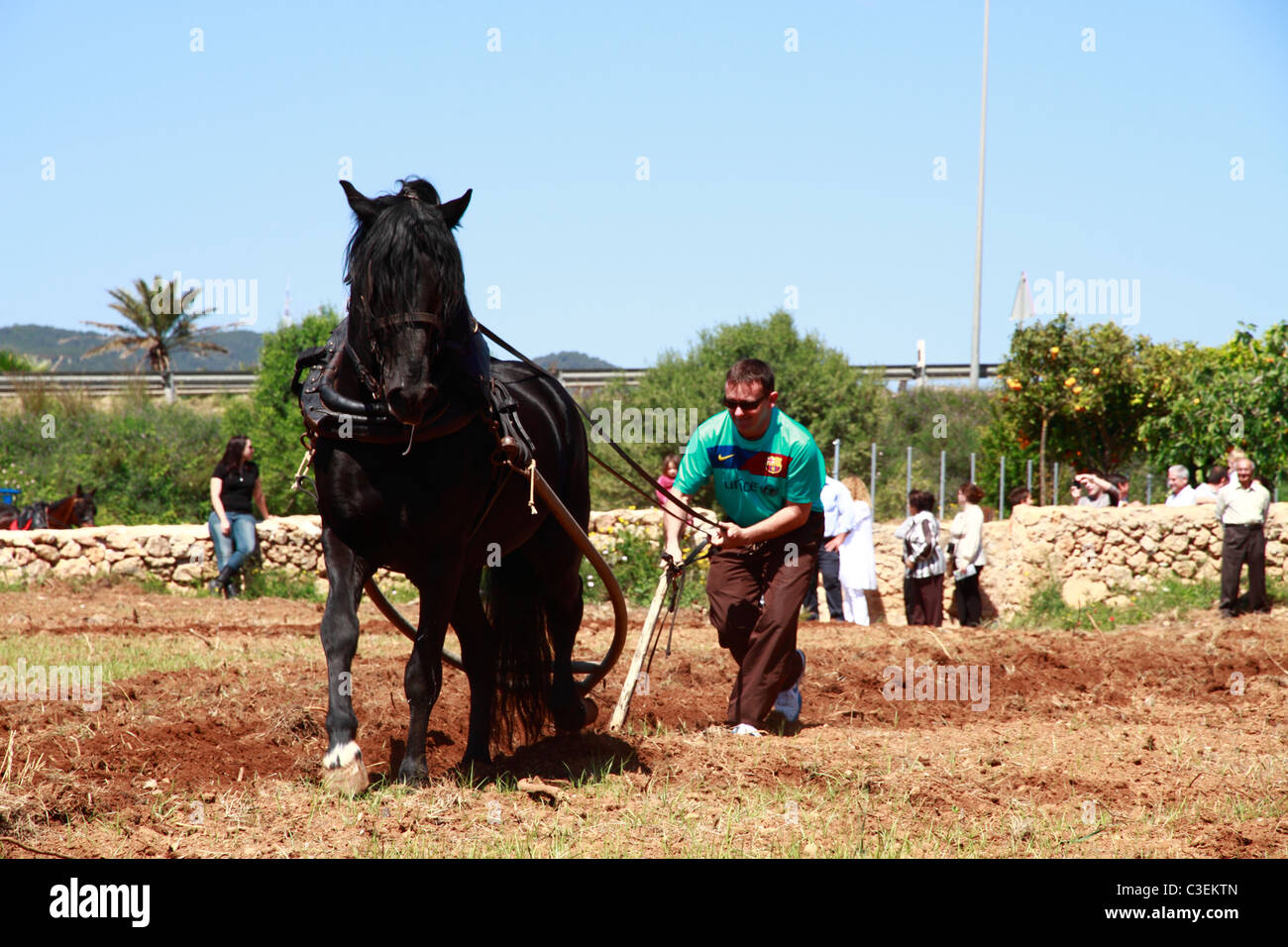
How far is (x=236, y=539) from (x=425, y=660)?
952cm

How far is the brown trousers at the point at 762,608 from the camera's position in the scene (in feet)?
20.7

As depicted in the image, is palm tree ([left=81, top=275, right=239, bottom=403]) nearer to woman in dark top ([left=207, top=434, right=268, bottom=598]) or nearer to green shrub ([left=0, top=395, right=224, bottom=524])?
green shrub ([left=0, top=395, right=224, bottom=524])

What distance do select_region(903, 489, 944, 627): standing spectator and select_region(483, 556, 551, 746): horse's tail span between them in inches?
301

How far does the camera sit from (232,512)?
1339cm

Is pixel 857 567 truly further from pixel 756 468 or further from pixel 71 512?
pixel 71 512

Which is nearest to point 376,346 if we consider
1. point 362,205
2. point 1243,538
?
point 362,205

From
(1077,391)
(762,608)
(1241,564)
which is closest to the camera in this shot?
(762,608)

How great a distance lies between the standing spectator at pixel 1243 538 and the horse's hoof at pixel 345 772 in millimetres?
11385

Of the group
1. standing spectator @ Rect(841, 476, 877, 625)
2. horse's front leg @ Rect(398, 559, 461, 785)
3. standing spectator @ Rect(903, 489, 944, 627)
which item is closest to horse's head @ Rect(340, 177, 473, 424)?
horse's front leg @ Rect(398, 559, 461, 785)

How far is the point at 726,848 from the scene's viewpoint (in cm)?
386

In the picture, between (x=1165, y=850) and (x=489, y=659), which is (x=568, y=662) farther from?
(x=1165, y=850)

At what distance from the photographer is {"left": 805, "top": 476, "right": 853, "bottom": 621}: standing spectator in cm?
1259

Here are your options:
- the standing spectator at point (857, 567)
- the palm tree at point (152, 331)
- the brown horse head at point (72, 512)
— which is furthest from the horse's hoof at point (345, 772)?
the palm tree at point (152, 331)
